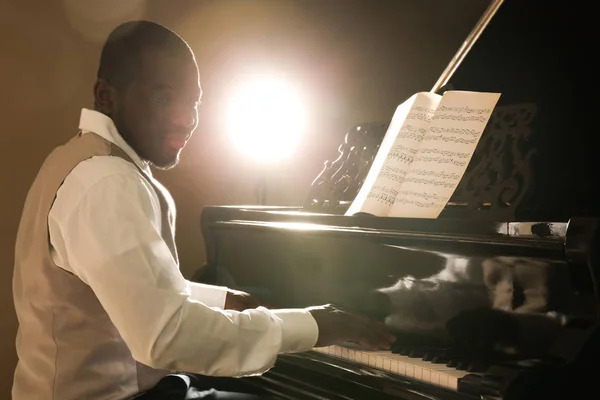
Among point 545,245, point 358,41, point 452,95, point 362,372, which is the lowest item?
point 362,372

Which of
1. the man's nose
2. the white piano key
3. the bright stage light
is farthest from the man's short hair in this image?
the bright stage light

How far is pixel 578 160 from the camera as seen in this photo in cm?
180

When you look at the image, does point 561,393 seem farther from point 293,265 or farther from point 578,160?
point 293,265

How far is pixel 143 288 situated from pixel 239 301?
2.58 feet

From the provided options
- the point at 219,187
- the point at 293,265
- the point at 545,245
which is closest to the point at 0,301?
the point at 219,187

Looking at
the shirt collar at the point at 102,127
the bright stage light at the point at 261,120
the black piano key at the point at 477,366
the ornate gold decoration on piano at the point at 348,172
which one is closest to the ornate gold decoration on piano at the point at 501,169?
the black piano key at the point at 477,366

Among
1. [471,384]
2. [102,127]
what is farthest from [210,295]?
[471,384]

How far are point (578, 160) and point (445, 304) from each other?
0.69 meters

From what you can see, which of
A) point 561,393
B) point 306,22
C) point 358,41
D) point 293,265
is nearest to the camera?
point 561,393

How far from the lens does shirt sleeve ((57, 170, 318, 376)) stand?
1.24m

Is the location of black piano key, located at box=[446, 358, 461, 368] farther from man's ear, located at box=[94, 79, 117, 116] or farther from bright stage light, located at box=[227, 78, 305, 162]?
bright stage light, located at box=[227, 78, 305, 162]

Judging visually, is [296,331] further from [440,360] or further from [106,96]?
[106,96]

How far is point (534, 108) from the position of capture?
159 cm

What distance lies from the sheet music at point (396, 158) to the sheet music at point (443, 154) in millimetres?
31
